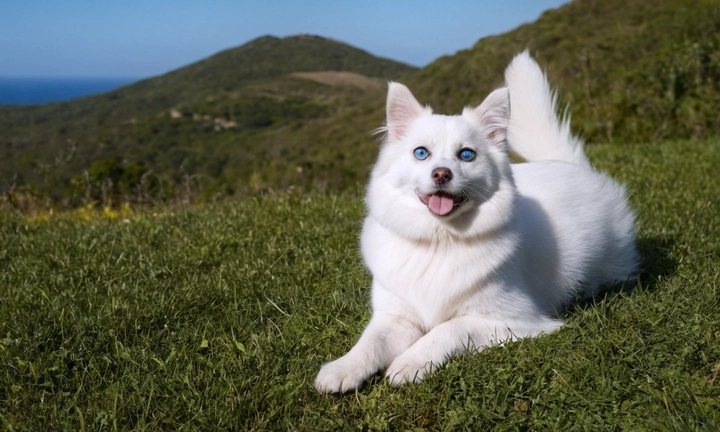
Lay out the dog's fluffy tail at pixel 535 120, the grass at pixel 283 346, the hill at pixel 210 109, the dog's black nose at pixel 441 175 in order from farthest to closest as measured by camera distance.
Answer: the hill at pixel 210 109
the dog's fluffy tail at pixel 535 120
the dog's black nose at pixel 441 175
the grass at pixel 283 346

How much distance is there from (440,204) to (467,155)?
0.33m

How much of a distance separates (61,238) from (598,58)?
1854 cm

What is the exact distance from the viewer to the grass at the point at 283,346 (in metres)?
2.44

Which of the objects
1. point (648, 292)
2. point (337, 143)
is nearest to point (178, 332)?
point (648, 292)

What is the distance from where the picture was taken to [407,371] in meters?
2.64

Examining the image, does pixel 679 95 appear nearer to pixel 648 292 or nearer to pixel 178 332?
pixel 648 292

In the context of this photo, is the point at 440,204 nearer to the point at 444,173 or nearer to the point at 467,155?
the point at 444,173

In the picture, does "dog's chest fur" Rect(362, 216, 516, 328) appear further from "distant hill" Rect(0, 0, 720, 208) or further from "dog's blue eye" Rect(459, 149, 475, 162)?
"distant hill" Rect(0, 0, 720, 208)

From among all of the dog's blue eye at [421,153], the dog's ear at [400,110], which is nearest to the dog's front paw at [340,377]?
the dog's blue eye at [421,153]

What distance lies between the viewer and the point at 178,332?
325 centimetres

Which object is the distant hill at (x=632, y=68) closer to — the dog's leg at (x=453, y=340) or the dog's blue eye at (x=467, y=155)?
the dog's blue eye at (x=467, y=155)

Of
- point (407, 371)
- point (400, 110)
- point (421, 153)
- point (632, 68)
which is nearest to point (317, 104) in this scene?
point (632, 68)

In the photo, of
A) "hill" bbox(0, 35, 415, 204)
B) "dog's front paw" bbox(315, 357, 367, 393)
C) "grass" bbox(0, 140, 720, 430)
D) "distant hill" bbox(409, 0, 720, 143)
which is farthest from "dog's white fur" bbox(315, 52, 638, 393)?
"hill" bbox(0, 35, 415, 204)

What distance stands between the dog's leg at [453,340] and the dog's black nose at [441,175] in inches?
27.3
